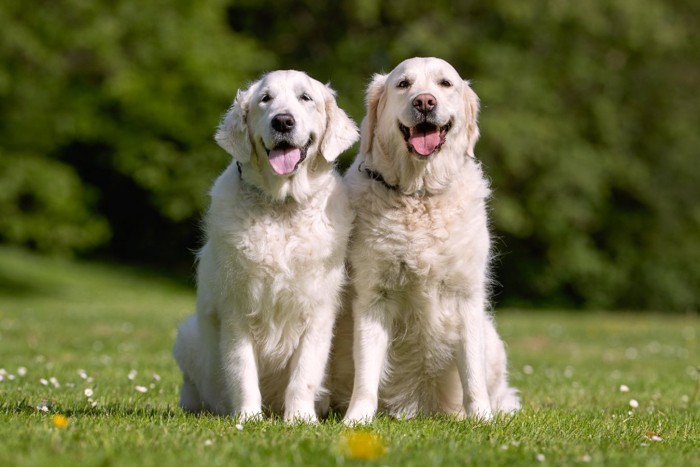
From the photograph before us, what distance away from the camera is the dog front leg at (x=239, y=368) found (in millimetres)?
5039

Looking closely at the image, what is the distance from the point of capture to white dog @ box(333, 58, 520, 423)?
17.2 feet

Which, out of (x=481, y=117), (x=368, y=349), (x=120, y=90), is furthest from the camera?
(x=481, y=117)

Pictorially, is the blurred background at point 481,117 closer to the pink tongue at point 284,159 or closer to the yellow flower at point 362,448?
the pink tongue at point 284,159

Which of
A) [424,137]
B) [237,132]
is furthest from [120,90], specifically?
[424,137]

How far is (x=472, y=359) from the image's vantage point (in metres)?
5.33

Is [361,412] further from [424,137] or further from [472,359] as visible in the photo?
[424,137]

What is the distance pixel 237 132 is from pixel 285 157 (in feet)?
1.15

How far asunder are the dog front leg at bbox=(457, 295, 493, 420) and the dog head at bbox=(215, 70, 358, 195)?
1.12m

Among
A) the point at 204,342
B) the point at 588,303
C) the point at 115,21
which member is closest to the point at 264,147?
the point at 204,342

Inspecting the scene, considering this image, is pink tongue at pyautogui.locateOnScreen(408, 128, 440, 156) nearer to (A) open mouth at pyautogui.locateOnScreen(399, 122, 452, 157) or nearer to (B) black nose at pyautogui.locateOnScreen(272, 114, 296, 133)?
(A) open mouth at pyautogui.locateOnScreen(399, 122, 452, 157)

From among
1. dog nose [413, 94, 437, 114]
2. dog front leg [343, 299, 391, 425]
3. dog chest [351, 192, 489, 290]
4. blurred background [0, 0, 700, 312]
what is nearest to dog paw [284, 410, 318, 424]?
dog front leg [343, 299, 391, 425]

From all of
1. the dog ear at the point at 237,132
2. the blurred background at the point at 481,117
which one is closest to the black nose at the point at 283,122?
the dog ear at the point at 237,132

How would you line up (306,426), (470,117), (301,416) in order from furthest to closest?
(470,117) < (301,416) < (306,426)

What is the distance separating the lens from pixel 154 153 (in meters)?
21.7
